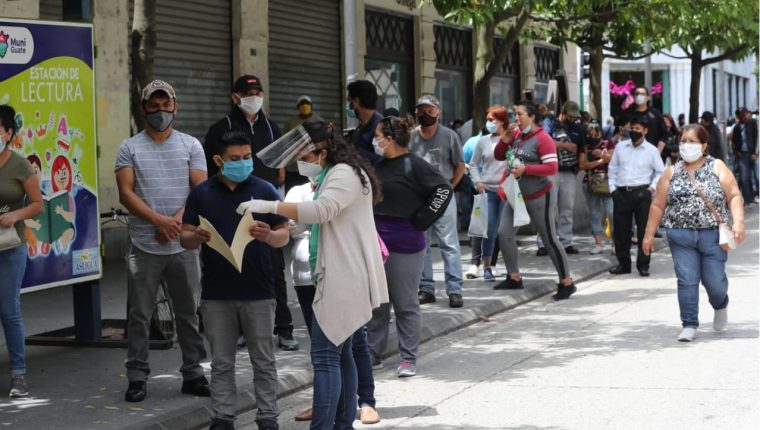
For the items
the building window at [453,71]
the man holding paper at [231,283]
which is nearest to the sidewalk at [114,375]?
the man holding paper at [231,283]

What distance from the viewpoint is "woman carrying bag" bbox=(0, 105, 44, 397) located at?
7824 millimetres

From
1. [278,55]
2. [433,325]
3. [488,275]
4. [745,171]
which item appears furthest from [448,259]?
[745,171]

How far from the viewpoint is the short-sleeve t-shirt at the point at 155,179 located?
7.78 m

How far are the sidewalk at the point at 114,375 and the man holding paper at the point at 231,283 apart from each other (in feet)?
1.97

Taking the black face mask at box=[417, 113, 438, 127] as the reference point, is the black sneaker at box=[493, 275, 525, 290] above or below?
below

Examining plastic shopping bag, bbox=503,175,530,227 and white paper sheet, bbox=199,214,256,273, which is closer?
white paper sheet, bbox=199,214,256,273

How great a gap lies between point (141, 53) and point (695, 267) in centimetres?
465

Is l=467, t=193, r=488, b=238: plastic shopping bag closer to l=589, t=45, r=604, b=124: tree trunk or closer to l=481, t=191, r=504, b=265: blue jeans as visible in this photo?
l=481, t=191, r=504, b=265: blue jeans

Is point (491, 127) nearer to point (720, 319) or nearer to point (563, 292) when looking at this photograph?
point (563, 292)

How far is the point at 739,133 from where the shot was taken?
25.6 metres

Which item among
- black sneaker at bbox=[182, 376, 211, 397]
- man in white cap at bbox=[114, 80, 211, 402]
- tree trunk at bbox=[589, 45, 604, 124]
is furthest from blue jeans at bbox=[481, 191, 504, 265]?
tree trunk at bbox=[589, 45, 604, 124]

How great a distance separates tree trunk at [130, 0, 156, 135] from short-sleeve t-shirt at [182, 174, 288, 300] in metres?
3.26

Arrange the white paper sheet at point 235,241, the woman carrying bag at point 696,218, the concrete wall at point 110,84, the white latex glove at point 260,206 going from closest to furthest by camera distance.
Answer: the white latex glove at point 260,206
the white paper sheet at point 235,241
the woman carrying bag at point 696,218
the concrete wall at point 110,84

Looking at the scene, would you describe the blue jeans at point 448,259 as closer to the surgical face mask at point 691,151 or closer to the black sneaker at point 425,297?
the black sneaker at point 425,297
